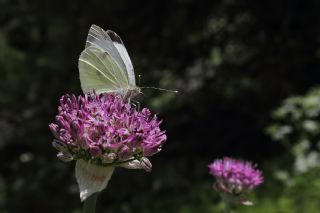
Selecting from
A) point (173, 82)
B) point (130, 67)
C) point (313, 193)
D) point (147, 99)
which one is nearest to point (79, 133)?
point (130, 67)

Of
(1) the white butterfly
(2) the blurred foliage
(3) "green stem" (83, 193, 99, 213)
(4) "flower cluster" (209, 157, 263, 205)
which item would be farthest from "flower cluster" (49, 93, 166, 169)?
(2) the blurred foliage

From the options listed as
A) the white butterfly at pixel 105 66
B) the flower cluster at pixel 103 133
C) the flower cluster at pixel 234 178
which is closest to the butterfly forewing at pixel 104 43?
the white butterfly at pixel 105 66

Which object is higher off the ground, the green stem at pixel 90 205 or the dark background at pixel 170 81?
the dark background at pixel 170 81

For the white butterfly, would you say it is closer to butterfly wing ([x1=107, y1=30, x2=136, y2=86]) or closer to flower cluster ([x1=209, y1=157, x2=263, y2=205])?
butterfly wing ([x1=107, y1=30, x2=136, y2=86])

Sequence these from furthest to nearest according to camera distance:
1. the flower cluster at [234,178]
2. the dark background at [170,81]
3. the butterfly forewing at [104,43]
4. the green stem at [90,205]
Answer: the dark background at [170,81] → the flower cluster at [234,178] → the butterfly forewing at [104,43] → the green stem at [90,205]

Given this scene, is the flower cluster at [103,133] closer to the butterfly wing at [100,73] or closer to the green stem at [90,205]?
the green stem at [90,205]

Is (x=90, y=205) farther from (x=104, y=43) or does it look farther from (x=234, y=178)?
(x=234, y=178)

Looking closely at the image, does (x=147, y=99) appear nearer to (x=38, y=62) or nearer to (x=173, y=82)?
(x=173, y=82)

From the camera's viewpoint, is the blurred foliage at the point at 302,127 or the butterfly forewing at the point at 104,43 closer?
the butterfly forewing at the point at 104,43
